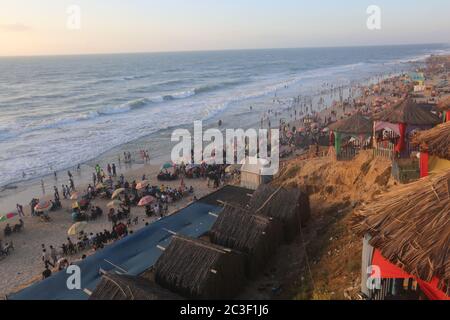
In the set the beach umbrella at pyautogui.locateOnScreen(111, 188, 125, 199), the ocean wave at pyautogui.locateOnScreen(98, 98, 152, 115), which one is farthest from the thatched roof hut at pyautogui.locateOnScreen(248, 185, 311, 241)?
the ocean wave at pyautogui.locateOnScreen(98, 98, 152, 115)

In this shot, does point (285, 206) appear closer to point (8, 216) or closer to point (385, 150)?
point (385, 150)

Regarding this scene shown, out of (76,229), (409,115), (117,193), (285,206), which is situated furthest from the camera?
(117,193)

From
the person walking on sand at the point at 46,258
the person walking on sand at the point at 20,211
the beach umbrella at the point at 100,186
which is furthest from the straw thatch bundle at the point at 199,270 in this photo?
the beach umbrella at the point at 100,186

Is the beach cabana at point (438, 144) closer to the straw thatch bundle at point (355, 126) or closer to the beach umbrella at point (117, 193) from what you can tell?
the straw thatch bundle at point (355, 126)

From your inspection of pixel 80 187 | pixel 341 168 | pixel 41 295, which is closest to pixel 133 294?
pixel 41 295

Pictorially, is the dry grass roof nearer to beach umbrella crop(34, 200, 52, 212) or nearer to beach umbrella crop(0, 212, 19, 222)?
beach umbrella crop(34, 200, 52, 212)

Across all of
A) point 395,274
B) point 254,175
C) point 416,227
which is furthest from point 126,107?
point 416,227
